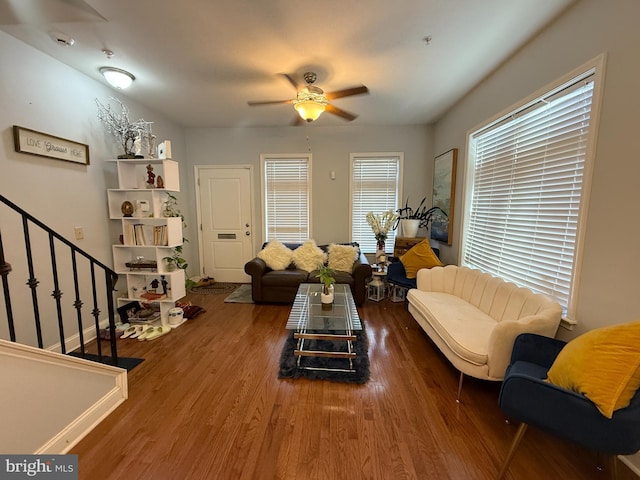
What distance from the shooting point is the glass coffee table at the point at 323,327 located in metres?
2.20

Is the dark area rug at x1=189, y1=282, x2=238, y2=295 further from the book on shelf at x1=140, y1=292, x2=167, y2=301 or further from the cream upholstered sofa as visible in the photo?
the cream upholstered sofa

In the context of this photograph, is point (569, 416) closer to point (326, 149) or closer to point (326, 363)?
point (326, 363)

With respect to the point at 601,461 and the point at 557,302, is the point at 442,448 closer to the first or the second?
the point at 601,461

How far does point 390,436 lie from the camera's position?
156 centimetres

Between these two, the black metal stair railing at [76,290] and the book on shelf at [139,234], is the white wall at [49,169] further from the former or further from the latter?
the book on shelf at [139,234]

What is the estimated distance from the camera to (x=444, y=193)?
3705 mm

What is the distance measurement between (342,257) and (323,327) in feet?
5.58

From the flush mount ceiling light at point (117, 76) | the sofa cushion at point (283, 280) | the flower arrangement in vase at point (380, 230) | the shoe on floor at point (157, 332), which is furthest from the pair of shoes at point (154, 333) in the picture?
the flower arrangement in vase at point (380, 230)

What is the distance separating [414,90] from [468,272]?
2.15 meters

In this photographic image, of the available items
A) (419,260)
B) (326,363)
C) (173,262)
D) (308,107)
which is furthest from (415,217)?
(173,262)

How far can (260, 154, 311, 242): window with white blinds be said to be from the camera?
4473 mm

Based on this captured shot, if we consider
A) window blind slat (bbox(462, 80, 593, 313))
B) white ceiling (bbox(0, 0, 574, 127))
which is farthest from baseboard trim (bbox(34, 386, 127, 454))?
window blind slat (bbox(462, 80, 593, 313))

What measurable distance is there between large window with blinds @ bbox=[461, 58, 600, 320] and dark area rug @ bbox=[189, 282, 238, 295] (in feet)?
12.1

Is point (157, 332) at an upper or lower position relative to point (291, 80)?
lower
